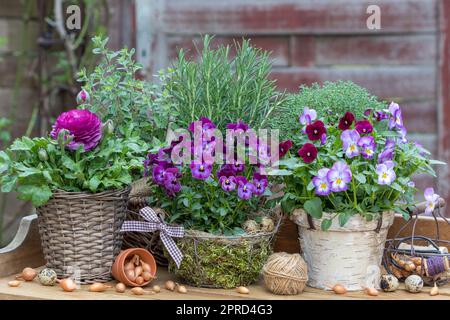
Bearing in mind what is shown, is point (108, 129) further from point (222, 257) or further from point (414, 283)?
point (414, 283)

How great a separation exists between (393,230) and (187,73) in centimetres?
54

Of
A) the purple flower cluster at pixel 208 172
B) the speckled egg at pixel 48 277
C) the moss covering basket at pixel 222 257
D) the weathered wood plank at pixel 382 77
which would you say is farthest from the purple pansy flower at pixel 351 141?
the weathered wood plank at pixel 382 77

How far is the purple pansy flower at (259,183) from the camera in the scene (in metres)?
1.26

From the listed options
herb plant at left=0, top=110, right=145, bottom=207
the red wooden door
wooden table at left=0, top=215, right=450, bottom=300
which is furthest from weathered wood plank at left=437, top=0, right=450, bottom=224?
herb plant at left=0, top=110, right=145, bottom=207

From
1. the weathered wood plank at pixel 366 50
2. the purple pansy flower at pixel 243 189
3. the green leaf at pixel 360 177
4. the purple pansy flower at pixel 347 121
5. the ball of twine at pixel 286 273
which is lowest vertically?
the ball of twine at pixel 286 273

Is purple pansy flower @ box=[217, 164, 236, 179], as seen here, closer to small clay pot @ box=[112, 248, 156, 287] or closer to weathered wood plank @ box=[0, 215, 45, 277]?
small clay pot @ box=[112, 248, 156, 287]

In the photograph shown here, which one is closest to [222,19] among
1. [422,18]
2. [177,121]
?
[422,18]

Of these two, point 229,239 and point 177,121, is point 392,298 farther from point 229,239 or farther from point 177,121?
point 177,121

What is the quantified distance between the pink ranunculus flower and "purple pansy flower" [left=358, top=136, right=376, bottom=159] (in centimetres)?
46

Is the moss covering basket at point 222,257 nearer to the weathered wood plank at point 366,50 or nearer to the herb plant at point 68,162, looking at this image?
the herb plant at point 68,162

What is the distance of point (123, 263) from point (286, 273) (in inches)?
11.6

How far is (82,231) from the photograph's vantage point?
4.21ft

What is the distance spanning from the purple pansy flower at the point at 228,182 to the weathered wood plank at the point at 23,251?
451mm

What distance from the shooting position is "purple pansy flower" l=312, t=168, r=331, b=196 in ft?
3.97
